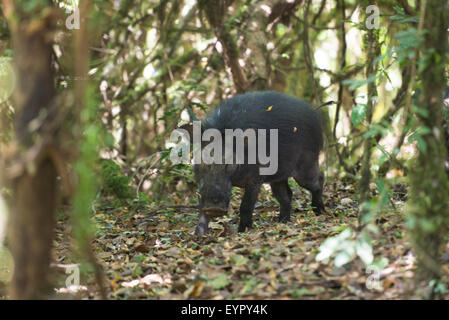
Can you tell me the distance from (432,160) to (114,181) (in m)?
5.61

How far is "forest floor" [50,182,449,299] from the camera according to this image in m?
4.21

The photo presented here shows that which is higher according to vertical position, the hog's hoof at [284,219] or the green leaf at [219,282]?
the hog's hoof at [284,219]

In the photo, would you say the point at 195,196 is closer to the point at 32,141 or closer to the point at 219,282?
the point at 219,282

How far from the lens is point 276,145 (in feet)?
22.3

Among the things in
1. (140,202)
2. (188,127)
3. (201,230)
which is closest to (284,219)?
(201,230)

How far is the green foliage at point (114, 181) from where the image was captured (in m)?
8.26

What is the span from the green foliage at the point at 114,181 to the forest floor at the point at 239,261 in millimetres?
1112

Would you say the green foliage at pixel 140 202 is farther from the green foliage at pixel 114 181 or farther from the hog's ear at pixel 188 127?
the hog's ear at pixel 188 127

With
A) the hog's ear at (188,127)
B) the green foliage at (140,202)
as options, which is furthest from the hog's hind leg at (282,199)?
the green foliage at (140,202)

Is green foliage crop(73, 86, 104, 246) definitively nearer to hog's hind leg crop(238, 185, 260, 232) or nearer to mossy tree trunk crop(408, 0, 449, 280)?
mossy tree trunk crop(408, 0, 449, 280)

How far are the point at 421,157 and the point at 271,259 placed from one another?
1.73 m

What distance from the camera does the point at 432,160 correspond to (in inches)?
148

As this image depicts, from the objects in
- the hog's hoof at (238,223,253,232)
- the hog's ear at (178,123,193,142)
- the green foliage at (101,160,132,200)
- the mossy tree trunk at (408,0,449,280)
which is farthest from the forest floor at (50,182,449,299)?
the hog's ear at (178,123,193,142)
